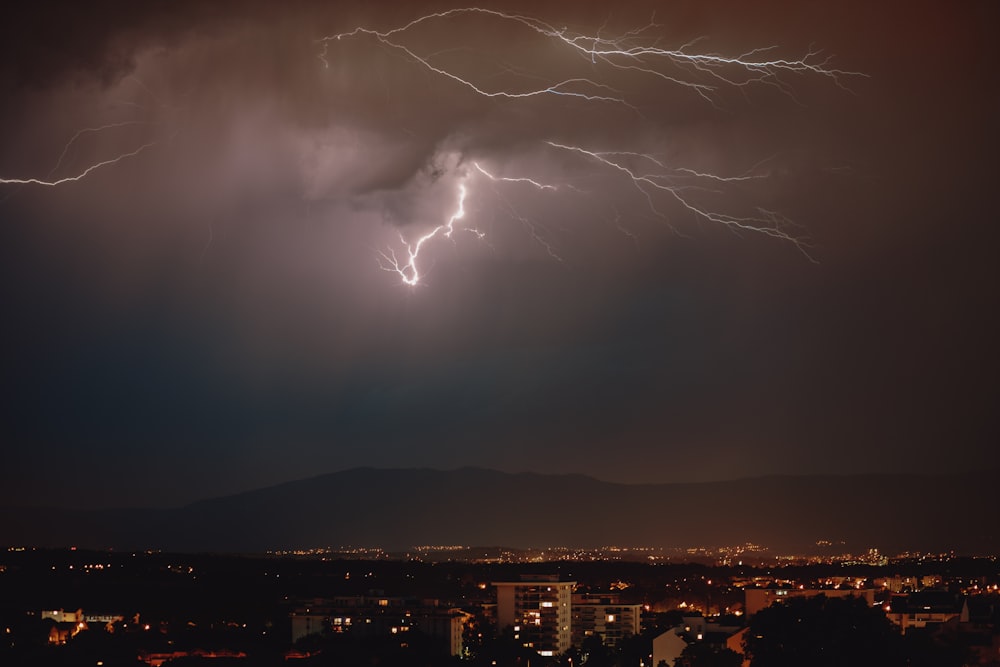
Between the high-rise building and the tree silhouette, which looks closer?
the tree silhouette

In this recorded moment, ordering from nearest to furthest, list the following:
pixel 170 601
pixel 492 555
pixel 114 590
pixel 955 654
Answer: pixel 955 654 → pixel 170 601 → pixel 114 590 → pixel 492 555

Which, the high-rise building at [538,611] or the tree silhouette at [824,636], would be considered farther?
the high-rise building at [538,611]

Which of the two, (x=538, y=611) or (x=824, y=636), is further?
(x=538, y=611)

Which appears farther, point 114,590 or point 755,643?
point 114,590

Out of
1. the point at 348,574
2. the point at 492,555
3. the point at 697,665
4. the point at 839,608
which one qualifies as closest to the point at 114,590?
the point at 348,574

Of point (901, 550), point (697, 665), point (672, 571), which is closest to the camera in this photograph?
point (697, 665)

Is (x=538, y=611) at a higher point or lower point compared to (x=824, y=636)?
lower

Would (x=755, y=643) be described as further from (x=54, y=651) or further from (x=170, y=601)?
(x=170, y=601)
